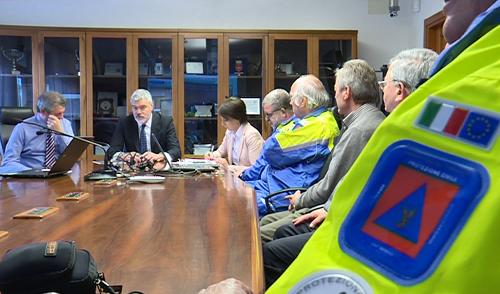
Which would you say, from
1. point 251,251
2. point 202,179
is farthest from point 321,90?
point 251,251

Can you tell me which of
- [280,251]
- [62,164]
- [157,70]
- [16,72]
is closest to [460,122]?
[280,251]

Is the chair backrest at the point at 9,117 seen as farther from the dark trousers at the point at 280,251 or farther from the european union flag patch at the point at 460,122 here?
the european union flag patch at the point at 460,122

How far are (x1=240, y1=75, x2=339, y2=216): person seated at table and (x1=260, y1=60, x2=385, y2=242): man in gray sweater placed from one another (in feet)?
0.58

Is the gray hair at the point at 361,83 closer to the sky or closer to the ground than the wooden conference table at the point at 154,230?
closer to the sky

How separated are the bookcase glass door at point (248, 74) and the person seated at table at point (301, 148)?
2.08 metres

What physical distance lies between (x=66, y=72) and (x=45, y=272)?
14.4 ft

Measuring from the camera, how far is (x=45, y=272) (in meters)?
0.65

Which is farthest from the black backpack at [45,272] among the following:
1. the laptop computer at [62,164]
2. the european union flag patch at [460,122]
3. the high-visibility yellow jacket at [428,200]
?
the laptop computer at [62,164]

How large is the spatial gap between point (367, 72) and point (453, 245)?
1865 millimetres

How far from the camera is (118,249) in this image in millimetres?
987

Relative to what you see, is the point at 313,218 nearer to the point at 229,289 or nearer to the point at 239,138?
the point at 229,289

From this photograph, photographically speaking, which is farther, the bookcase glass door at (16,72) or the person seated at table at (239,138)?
the bookcase glass door at (16,72)

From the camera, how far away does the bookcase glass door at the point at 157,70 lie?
4629 millimetres

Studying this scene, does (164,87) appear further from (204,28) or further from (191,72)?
(204,28)
